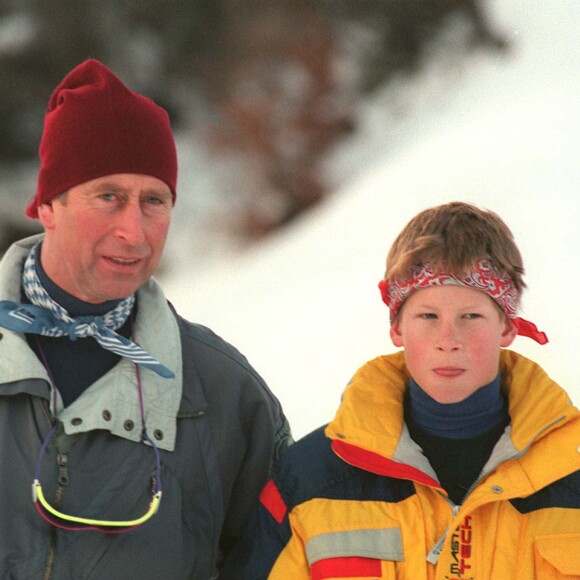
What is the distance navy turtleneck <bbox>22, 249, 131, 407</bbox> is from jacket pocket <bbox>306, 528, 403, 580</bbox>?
467 millimetres

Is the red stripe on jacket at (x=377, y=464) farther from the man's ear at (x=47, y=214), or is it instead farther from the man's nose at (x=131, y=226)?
the man's ear at (x=47, y=214)

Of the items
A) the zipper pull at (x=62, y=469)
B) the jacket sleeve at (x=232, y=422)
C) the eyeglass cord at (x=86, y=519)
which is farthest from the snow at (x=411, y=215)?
the zipper pull at (x=62, y=469)

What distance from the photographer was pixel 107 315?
5.39 feet

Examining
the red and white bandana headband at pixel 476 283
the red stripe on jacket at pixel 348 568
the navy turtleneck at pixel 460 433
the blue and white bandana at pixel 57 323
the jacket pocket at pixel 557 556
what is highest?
the red and white bandana headband at pixel 476 283

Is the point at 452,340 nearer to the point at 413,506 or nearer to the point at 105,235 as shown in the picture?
the point at 413,506

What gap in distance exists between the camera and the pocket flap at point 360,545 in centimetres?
153

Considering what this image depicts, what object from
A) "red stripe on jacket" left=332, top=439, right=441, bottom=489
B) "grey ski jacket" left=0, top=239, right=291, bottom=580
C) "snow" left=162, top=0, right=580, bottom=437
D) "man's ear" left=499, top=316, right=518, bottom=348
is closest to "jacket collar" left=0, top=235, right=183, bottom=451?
"grey ski jacket" left=0, top=239, right=291, bottom=580

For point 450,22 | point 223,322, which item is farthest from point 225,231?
point 450,22

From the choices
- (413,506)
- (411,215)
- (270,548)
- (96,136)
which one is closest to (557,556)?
(413,506)

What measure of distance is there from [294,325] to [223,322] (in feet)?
0.66

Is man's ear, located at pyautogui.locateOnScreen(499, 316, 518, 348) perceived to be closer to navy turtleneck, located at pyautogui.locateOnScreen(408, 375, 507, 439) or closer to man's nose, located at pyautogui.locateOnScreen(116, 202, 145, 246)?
navy turtleneck, located at pyautogui.locateOnScreen(408, 375, 507, 439)

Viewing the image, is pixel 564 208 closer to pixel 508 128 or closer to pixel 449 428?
pixel 508 128

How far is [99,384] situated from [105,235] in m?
0.25

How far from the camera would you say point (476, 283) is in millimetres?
1583
